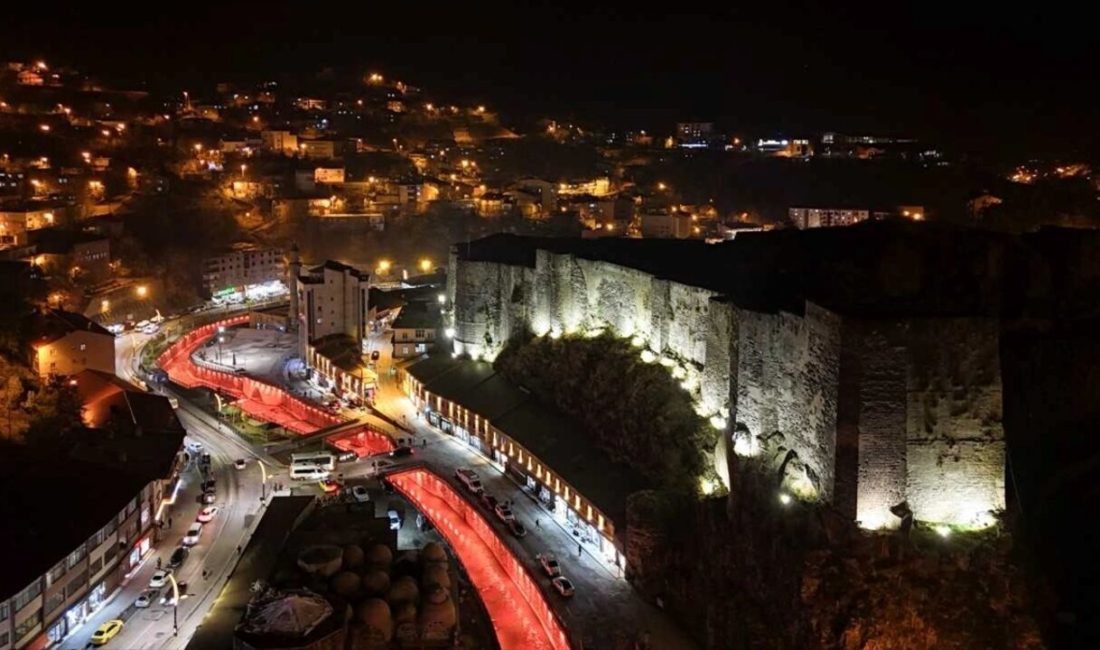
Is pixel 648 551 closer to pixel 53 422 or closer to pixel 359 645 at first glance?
pixel 359 645

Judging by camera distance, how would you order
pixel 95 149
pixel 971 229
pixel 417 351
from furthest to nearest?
pixel 95 149 < pixel 417 351 < pixel 971 229

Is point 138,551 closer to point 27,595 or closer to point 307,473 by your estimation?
point 27,595

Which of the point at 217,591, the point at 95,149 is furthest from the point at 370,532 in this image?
the point at 95,149

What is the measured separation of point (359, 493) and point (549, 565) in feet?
22.3

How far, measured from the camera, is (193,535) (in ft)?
77.9

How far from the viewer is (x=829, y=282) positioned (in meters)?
20.3

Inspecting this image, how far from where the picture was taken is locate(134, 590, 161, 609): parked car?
2055 centimetres

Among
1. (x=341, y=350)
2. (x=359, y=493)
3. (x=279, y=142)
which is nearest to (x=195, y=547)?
(x=359, y=493)

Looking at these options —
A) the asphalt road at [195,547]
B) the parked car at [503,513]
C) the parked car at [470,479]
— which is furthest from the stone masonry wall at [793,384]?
the asphalt road at [195,547]

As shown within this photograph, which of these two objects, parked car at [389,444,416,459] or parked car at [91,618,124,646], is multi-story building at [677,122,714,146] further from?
parked car at [91,618,124,646]

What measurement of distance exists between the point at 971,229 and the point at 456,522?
15282 millimetres

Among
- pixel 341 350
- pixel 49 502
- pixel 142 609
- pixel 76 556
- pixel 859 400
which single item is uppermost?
pixel 859 400

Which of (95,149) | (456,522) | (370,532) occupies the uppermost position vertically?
(95,149)

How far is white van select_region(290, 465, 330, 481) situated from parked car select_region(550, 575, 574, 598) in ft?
32.1
